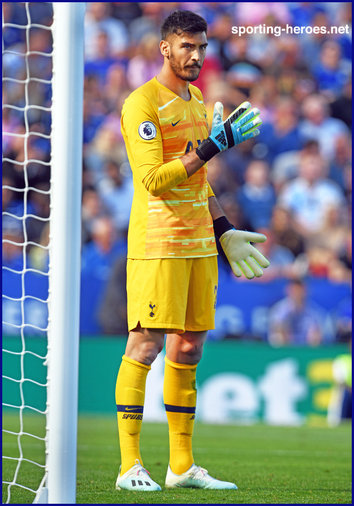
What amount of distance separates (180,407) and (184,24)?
1.90m

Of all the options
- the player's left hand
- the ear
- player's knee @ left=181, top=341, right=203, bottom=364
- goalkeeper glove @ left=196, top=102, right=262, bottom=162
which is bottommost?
player's knee @ left=181, top=341, right=203, bottom=364

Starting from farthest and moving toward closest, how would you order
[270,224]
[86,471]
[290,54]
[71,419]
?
1. [290,54]
2. [270,224]
3. [86,471]
4. [71,419]

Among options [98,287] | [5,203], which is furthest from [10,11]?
[98,287]

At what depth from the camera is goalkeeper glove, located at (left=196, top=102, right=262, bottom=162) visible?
3643 mm

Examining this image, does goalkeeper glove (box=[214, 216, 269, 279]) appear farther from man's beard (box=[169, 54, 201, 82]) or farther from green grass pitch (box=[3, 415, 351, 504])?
green grass pitch (box=[3, 415, 351, 504])

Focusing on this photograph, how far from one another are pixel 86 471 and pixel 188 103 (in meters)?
2.17

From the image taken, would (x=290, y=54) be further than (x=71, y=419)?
Yes

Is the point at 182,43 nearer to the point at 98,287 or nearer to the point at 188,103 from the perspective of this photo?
the point at 188,103

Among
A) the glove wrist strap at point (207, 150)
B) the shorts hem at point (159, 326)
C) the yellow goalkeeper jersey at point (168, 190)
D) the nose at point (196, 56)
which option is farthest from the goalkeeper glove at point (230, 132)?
the shorts hem at point (159, 326)

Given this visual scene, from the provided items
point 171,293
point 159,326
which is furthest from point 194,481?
point 171,293

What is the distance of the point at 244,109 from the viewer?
3.73 meters

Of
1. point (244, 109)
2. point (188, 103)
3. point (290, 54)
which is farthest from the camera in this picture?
point (290, 54)

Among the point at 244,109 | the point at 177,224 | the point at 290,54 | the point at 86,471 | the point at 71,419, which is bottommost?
the point at 86,471

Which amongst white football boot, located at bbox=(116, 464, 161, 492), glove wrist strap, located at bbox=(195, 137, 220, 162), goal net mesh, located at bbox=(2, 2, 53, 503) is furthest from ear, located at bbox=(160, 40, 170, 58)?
goal net mesh, located at bbox=(2, 2, 53, 503)
